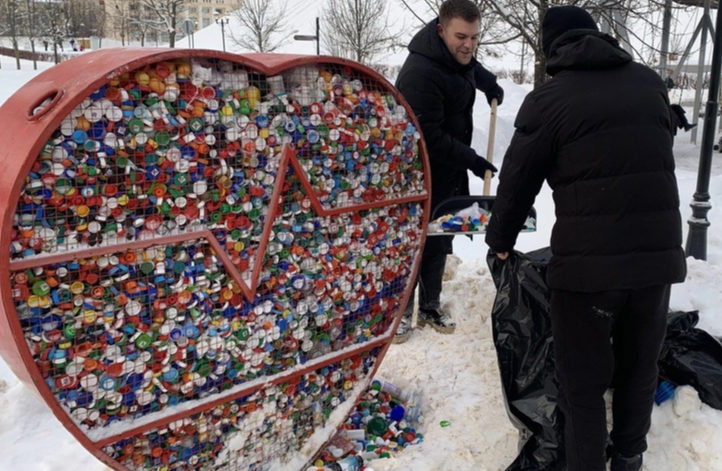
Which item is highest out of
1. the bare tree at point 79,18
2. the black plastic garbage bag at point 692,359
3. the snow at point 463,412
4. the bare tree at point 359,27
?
the bare tree at point 79,18

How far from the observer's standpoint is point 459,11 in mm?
3570

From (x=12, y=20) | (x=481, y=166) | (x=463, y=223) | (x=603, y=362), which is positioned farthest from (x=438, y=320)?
(x=12, y=20)

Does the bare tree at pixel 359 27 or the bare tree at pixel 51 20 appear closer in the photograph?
the bare tree at pixel 359 27

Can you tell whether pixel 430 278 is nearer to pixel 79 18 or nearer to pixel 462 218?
pixel 462 218

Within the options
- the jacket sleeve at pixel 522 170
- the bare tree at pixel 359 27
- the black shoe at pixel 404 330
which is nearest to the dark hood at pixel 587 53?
the jacket sleeve at pixel 522 170

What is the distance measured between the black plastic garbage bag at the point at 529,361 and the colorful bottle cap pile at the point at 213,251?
59cm

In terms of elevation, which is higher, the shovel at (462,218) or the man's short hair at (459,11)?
the man's short hair at (459,11)

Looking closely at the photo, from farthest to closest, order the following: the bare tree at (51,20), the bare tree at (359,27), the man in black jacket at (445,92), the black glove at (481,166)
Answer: the bare tree at (51,20) < the bare tree at (359,27) < the black glove at (481,166) < the man in black jacket at (445,92)

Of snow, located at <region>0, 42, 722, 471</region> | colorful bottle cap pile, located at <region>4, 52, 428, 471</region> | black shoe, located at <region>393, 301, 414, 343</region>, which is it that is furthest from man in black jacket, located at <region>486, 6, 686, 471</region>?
black shoe, located at <region>393, 301, 414, 343</region>

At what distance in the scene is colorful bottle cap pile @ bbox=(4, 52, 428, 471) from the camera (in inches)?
78.3

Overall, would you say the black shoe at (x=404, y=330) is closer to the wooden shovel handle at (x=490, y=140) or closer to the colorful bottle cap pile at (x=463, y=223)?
the colorful bottle cap pile at (x=463, y=223)

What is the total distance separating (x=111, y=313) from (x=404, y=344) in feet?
7.49

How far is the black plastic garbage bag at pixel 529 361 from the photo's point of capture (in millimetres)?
2781

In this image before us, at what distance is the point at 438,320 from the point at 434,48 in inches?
71.1
